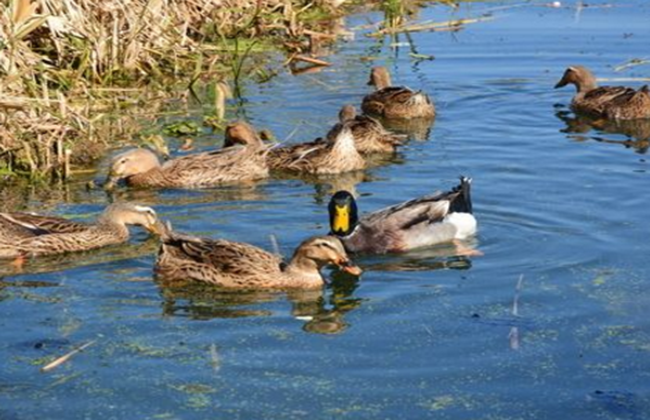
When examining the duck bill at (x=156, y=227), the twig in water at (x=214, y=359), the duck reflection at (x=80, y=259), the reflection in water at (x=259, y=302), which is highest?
the duck bill at (x=156, y=227)

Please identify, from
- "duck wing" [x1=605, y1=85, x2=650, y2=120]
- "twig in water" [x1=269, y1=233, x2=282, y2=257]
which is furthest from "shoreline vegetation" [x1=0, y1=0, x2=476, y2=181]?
"duck wing" [x1=605, y1=85, x2=650, y2=120]

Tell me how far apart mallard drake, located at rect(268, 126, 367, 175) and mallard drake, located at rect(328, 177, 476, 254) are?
2198mm

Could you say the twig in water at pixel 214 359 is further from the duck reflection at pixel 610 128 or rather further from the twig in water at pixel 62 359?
the duck reflection at pixel 610 128

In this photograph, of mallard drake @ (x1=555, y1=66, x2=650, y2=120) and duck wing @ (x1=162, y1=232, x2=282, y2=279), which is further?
mallard drake @ (x1=555, y1=66, x2=650, y2=120)

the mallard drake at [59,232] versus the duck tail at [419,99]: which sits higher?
the duck tail at [419,99]

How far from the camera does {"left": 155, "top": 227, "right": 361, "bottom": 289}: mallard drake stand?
1029 cm

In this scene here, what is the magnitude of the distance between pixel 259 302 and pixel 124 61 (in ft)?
23.0

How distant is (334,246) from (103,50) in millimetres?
6617

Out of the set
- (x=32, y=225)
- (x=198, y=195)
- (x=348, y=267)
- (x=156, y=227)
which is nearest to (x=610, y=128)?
(x=198, y=195)

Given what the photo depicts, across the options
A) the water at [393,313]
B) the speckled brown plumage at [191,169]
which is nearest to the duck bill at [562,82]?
the water at [393,313]

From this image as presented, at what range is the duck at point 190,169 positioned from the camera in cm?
1345

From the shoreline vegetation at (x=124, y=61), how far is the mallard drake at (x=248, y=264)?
3.06 m

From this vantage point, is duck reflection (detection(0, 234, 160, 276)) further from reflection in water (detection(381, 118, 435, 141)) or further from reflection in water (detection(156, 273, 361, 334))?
reflection in water (detection(381, 118, 435, 141))

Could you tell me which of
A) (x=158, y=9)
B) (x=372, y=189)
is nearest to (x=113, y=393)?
(x=372, y=189)
